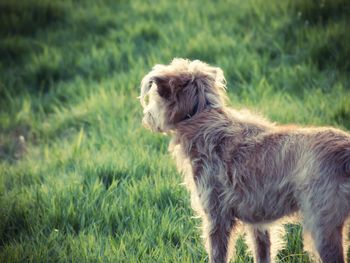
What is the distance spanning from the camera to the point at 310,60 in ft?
22.1

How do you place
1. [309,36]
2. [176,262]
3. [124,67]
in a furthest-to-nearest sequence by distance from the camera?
1. [124,67]
2. [309,36]
3. [176,262]

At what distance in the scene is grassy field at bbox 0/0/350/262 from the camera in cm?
428

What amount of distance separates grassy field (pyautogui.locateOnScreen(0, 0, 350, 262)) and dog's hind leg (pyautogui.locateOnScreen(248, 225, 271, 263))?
0.19 metres

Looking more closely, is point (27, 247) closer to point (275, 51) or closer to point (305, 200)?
point (305, 200)

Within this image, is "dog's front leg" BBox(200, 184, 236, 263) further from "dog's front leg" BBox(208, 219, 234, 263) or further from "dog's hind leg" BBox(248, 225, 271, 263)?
"dog's hind leg" BBox(248, 225, 271, 263)

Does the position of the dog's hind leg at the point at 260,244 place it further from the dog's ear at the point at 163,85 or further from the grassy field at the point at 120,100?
the dog's ear at the point at 163,85

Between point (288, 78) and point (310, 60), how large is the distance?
1.49 feet

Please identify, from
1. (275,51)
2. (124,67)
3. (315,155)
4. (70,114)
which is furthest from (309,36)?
(315,155)

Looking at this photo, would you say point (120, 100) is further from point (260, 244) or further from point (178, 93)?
point (260, 244)

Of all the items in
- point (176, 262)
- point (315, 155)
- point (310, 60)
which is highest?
point (315, 155)

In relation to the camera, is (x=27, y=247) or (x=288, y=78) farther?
(x=288, y=78)

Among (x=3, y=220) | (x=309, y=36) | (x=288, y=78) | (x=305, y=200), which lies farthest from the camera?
(x=309, y=36)

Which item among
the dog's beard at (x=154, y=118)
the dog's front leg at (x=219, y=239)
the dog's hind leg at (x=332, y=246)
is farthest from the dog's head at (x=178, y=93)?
the dog's hind leg at (x=332, y=246)

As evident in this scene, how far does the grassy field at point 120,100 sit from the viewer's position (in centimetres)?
428
